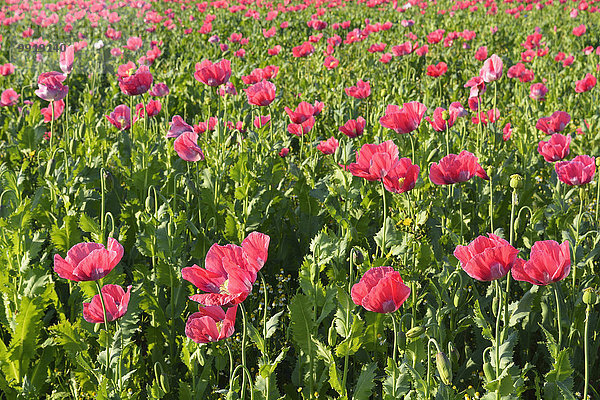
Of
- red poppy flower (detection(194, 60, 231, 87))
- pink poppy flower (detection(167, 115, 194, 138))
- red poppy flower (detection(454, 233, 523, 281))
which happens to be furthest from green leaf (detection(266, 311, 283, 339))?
red poppy flower (detection(194, 60, 231, 87))

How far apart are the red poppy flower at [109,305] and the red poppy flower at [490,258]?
0.92 metres

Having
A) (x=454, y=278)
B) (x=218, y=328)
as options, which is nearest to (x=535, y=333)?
(x=454, y=278)

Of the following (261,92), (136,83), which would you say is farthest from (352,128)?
(136,83)

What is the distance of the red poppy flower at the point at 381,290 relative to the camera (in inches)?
64.2

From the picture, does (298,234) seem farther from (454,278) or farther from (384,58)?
(384,58)

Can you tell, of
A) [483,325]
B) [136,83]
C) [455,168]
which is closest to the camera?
[483,325]

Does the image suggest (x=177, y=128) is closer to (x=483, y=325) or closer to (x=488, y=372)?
(x=483, y=325)

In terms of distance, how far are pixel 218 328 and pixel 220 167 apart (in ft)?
5.88

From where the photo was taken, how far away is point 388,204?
3342 millimetres

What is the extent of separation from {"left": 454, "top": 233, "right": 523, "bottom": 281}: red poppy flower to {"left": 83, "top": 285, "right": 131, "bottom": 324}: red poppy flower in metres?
0.92

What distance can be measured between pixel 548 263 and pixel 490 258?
0.15 m

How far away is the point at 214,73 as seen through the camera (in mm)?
3434

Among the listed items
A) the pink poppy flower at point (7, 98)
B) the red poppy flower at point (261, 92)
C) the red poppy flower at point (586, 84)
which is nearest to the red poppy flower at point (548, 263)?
the red poppy flower at point (261, 92)

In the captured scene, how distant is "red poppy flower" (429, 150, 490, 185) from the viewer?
93.0 inches
